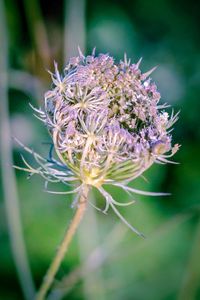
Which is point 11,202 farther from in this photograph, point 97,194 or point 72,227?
point 72,227

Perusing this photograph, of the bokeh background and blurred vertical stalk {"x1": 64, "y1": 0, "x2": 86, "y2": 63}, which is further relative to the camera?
blurred vertical stalk {"x1": 64, "y1": 0, "x2": 86, "y2": 63}

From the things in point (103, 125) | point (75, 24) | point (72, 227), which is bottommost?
point (72, 227)

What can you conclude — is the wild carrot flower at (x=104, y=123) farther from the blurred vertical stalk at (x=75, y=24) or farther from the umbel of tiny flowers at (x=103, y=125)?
the blurred vertical stalk at (x=75, y=24)

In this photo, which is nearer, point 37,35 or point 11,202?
point 11,202

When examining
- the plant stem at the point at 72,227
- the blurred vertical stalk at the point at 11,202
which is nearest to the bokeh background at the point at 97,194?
the blurred vertical stalk at the point at 11,202

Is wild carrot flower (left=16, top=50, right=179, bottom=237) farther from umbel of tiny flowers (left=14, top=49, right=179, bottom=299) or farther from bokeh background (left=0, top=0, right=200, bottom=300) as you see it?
bokeh background (left=0, top=0, right=200, bottom=300)

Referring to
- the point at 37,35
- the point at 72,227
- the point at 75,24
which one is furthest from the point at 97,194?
the point at 72,227

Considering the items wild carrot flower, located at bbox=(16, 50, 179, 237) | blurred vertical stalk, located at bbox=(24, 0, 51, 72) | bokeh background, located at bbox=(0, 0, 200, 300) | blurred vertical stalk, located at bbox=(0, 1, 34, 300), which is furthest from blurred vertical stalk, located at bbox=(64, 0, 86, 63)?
wild carrot flower, located at bbox=(16, 50, 179, 237)

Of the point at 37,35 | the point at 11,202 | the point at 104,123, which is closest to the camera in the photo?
the point at 104,123
